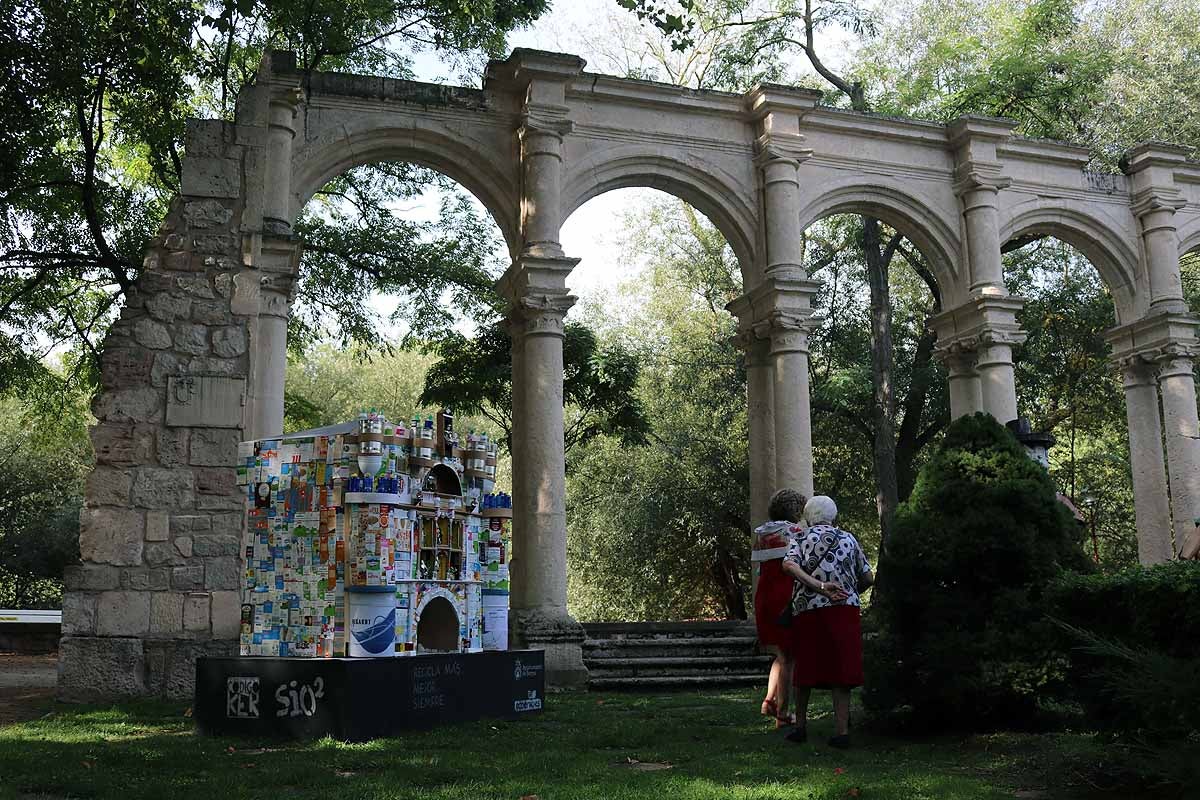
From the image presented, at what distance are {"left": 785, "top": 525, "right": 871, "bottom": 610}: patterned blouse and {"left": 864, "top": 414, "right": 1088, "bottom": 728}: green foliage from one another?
0.36 meters

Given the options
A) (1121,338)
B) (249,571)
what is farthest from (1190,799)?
(1121,338)

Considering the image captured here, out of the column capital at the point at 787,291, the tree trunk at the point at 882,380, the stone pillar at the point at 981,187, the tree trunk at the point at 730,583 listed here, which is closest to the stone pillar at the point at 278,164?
the column capital at the point at 787,291

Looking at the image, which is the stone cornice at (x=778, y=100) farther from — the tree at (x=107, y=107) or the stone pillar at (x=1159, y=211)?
the stone pillar at (x=1159, y=211)

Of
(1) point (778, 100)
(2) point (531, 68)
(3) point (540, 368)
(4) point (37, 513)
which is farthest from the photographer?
(4) point (37, 513)

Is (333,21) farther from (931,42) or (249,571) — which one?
(931,42)

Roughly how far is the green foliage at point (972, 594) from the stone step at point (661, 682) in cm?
471

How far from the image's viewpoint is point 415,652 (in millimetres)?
6500

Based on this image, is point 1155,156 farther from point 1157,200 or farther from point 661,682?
point 661,682

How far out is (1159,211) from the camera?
15.4 meters

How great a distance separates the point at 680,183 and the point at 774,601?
803cm

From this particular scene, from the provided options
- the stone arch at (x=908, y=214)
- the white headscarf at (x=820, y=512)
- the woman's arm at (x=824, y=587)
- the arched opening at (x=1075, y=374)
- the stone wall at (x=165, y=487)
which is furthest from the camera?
the arched opening at (x=1075, y=374)

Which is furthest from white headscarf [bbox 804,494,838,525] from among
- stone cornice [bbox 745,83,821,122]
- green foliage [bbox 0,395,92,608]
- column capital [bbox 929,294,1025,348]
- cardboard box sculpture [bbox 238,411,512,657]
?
green foliage [bbox 0,395,92,608]

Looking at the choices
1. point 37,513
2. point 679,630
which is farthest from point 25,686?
point 37,513

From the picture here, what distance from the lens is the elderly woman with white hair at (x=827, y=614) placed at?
5.76 m
